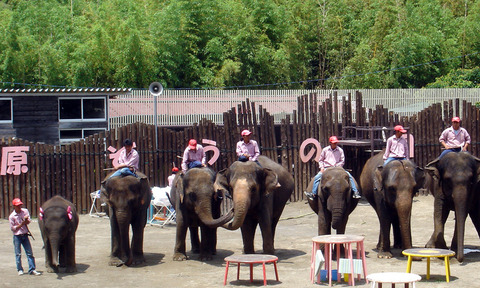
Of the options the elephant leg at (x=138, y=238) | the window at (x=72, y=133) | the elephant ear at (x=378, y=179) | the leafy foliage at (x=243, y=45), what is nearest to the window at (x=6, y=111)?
the window at (x=72, y=133)

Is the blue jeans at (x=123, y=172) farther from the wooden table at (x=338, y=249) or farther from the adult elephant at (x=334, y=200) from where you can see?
the wooden table at (x=338, y=249)

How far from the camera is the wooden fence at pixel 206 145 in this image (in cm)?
2183

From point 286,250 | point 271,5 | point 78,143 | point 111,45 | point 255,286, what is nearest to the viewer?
point 255,286

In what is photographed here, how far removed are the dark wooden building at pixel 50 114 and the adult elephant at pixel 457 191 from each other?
15406 mm

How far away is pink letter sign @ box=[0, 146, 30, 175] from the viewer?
21.5 m

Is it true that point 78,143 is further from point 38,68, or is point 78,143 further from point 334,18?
point 334,18

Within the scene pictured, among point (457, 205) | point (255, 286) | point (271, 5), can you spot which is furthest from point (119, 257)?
point (271, 5)

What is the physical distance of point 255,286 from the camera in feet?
40.8

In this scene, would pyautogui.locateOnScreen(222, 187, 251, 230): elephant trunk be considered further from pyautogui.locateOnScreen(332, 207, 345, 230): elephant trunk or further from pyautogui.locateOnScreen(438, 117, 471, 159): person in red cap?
pyautogui.locateOnScreen(438, 117, 471, 159): person in red cap

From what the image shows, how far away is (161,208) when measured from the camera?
20.7 m

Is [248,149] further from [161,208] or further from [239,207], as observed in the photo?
[161,208]

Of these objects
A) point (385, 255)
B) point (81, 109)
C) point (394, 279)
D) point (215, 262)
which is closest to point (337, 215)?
point (385, 255)

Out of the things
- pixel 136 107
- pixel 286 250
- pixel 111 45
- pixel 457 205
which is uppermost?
pixel 111 45

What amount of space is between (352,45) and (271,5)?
19.6 ft
